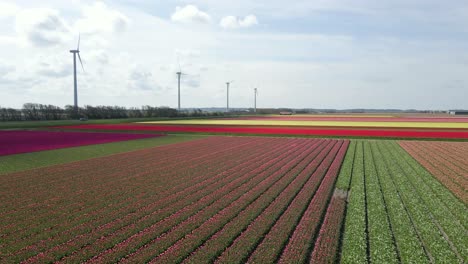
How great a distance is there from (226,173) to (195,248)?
1022cm

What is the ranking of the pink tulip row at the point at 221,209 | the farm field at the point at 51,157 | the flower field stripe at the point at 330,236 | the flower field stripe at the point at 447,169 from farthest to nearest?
the farm field at the point at 51,157, the flower field stripe at the point at 447,169, the pink tulip row at the point at 221,209, the flower field stripe at the point at 330,236

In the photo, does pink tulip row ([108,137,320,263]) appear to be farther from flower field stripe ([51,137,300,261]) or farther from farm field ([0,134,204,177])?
farm field ([0,134,204,177])

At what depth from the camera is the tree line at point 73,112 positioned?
92494mm

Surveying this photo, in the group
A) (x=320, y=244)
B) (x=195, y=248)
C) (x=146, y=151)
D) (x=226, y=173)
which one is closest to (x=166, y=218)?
(x=195, y=248)

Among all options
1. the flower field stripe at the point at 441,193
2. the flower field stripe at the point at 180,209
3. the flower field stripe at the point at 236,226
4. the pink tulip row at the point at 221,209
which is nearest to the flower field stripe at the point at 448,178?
the flower field stripe at the point at 441,193

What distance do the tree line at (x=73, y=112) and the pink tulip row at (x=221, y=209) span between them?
9211 centimetres

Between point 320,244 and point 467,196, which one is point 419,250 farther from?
point 467,196

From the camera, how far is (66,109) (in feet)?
348

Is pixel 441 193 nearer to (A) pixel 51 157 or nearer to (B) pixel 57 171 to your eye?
(B) pixel 57 171

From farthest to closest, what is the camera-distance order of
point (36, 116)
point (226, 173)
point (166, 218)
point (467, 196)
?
point (36, 116)
point (226, 173)
point (467, 196)
point (166, 218)

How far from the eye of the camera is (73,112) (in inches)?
4075

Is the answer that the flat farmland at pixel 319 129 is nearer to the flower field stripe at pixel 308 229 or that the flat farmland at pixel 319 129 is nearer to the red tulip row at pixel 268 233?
the flower field stripe at pixel 308 229

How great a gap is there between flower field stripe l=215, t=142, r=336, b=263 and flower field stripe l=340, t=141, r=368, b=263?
2.37 metres

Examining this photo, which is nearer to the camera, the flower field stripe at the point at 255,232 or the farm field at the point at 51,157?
the flower field stripe at the point at 255,232
